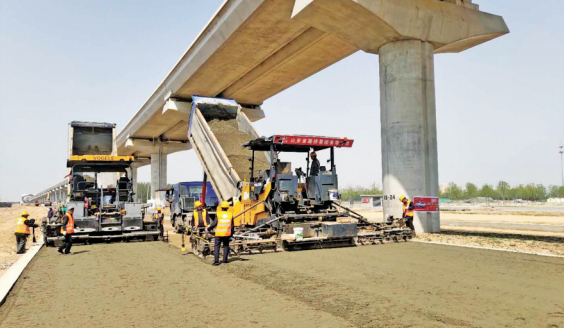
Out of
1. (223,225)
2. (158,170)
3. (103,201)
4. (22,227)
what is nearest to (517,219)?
(223,225)

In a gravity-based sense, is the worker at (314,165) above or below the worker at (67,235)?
above

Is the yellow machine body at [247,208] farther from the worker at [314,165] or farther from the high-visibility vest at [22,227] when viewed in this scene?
the high-visibility vest at [22,227]

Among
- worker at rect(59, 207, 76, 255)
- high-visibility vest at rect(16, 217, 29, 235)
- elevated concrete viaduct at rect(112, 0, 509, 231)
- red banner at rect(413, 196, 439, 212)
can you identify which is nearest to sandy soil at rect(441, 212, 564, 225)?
red banner at rect(413, 196, 439, 212)

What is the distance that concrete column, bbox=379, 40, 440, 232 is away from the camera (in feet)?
51.1

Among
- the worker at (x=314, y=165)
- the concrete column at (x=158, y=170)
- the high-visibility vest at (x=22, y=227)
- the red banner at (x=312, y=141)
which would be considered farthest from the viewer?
the concrete column at (x=158, y=170)

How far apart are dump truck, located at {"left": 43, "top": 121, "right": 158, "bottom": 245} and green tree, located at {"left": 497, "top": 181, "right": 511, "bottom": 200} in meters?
98.0

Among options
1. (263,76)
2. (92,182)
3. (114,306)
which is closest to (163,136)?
(263,76)

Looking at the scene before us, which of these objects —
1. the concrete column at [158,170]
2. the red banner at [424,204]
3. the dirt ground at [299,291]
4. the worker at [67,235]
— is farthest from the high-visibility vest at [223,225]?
the concrete column at [158,170]

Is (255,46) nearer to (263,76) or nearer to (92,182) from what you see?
(263,76)

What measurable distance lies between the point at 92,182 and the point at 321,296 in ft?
37.4

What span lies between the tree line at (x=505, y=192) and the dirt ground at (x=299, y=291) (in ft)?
317

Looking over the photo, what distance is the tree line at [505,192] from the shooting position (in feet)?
310

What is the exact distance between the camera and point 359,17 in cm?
1536

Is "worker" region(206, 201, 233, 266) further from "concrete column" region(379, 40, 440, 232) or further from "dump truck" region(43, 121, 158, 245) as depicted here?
"concrete column" region(379, 40, 440, 232)
